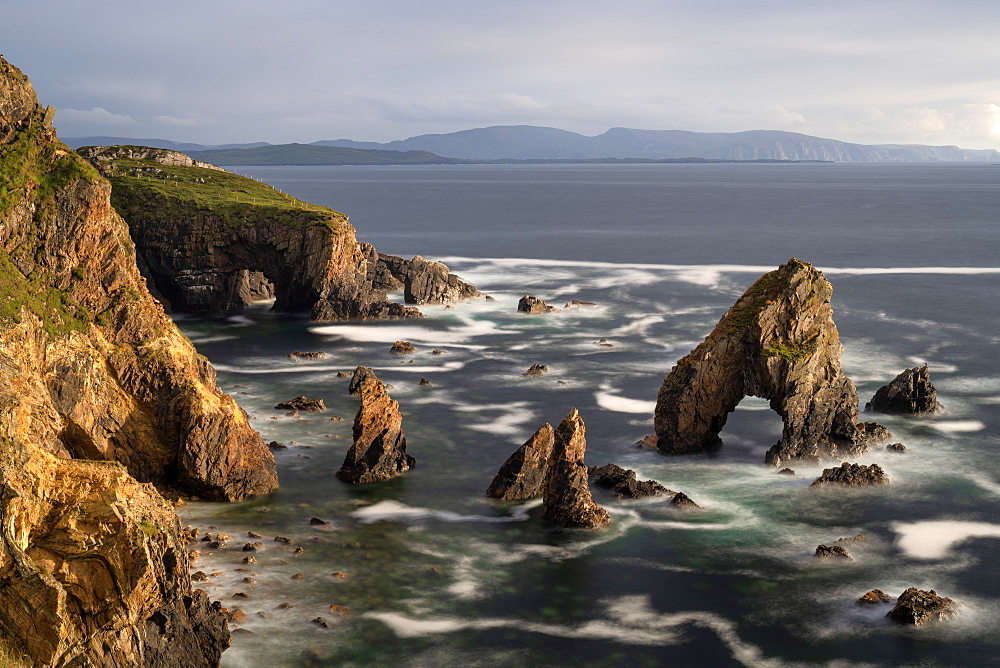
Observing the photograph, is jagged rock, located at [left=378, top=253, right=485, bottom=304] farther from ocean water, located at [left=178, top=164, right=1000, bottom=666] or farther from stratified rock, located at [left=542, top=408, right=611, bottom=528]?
stratified rock, located at [left=542, top=408, right=611, bottom=528]

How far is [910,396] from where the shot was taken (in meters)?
73.3

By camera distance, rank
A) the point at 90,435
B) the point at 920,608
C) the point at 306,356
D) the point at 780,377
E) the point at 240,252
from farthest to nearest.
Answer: the point at 240,252
the point at 306,356
the point at 780,377
the point at 90,435
the point at 920,608

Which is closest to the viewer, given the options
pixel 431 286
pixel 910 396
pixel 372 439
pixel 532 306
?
pixel 372 439

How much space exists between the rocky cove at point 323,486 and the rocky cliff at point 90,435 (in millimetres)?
102

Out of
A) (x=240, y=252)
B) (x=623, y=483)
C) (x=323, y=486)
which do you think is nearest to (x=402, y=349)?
(x=240, y=252)

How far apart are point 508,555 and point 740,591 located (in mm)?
11035

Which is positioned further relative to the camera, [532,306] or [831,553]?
[532,306]

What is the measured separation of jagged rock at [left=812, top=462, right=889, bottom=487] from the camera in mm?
58969

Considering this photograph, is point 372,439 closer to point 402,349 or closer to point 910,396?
point 402,349

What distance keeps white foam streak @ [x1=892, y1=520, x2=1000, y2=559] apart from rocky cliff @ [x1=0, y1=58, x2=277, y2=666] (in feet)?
112

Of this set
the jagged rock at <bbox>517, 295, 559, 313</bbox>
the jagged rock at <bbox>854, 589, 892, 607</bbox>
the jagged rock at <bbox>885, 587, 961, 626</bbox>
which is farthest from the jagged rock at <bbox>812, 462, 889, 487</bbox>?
the jagged rock at <bbox>517, 295, 559, 313</bbox>

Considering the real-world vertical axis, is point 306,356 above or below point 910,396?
below

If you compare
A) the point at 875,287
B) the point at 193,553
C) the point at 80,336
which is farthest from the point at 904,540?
the point at 875,287

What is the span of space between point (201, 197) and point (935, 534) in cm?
9141
